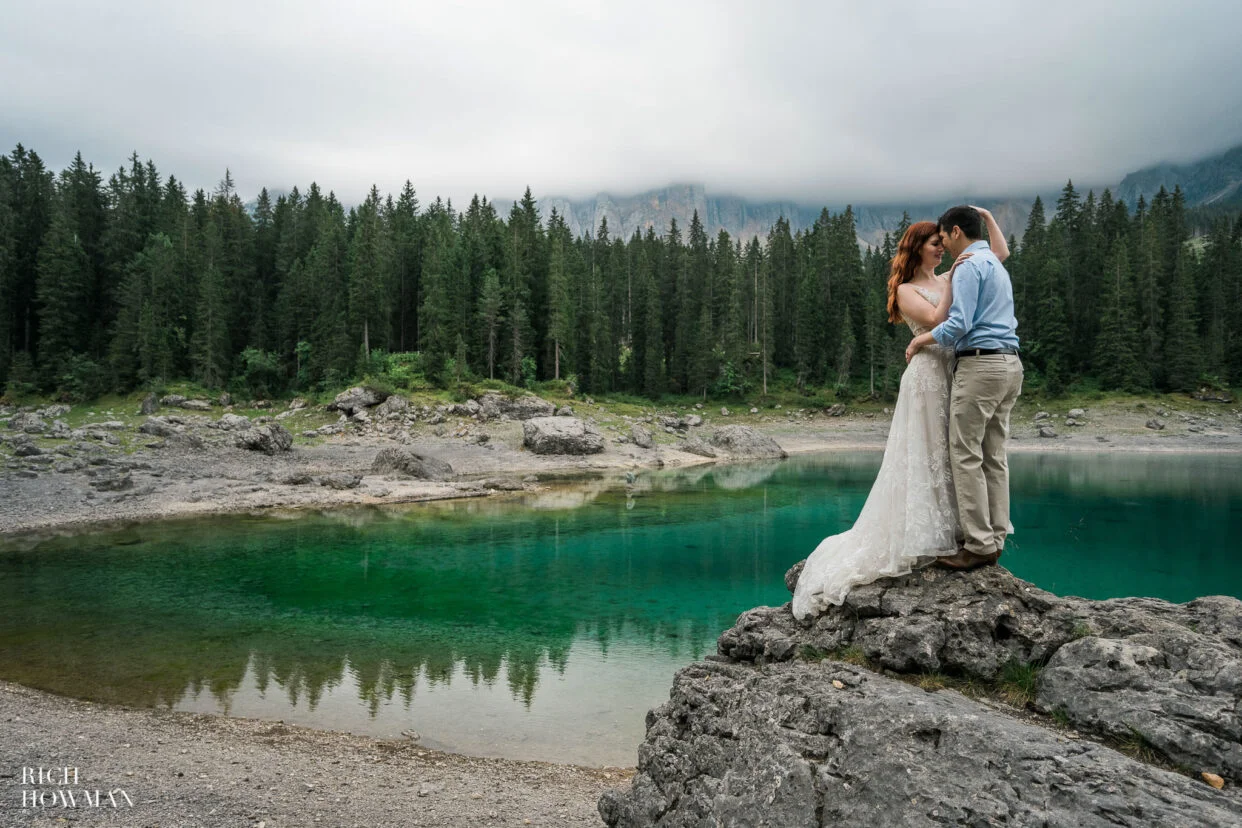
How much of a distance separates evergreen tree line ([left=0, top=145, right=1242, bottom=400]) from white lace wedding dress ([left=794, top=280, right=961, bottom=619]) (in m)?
50.9

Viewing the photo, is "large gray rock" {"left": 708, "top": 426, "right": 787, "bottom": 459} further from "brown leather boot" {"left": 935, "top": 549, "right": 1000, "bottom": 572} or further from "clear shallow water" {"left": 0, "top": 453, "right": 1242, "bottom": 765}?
"brown leather boot" {"left": 935, "top": 549, "right": 1000, "bottom": 572}

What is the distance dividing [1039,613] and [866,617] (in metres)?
1.23

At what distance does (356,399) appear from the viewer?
157 feet

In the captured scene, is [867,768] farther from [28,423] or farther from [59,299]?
[59,299]

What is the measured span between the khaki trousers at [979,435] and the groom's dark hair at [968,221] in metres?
1.06

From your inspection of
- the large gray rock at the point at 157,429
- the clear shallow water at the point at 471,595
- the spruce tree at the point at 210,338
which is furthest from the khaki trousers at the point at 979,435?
the spruce tree at the point at 210,338

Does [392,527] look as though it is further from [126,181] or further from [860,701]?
[126,181]

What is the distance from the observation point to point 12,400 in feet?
169

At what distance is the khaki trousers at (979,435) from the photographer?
5.17 metres

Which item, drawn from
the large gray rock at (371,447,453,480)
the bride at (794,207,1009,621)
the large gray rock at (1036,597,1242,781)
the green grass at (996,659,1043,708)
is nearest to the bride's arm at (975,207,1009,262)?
the bride at (794,207,1009,621)

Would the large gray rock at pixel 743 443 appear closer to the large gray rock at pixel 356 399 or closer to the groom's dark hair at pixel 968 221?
the large gray rock at pixel 356 399

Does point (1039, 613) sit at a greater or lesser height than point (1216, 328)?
lesser

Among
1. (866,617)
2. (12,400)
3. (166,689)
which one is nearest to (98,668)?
(166,689)

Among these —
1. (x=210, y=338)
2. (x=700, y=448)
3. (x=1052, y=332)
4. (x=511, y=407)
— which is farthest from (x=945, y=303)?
(x=1052, y=332)
